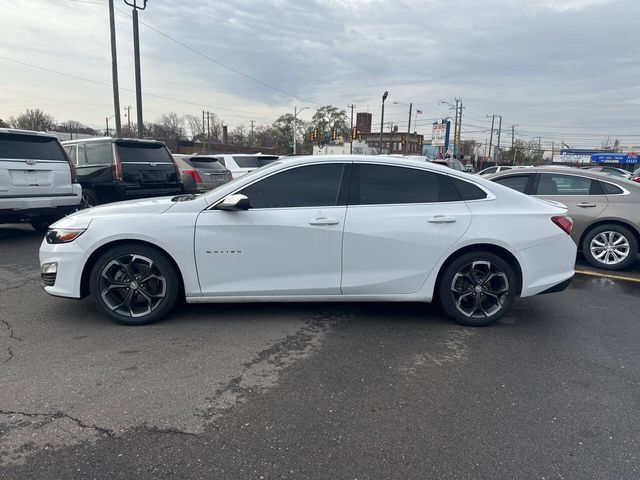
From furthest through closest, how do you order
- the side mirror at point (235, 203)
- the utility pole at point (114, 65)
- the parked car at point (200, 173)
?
the utility pole at point (114, 65) < the parked car at point (200, 173) < the side mirror at point (235, 203)

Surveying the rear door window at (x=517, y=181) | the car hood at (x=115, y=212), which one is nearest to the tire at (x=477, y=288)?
the car hood at (x=115, y=212)

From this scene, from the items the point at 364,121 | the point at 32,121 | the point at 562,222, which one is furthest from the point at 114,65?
the point at 364,121

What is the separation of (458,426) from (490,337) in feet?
5.25

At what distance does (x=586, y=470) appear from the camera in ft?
7.84

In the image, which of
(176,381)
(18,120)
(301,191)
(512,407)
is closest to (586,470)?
(512,407)

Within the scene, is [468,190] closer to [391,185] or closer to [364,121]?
[391,185]

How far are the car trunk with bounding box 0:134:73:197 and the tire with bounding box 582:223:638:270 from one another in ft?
28.5

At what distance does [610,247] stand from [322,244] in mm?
5373

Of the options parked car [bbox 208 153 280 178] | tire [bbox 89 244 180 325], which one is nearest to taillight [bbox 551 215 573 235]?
tire [bbox 89 244 180 325]

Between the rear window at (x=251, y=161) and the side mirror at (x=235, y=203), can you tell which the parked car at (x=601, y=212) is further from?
the rear window at (x=251, y=161)

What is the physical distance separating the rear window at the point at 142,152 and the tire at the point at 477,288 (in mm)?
7021

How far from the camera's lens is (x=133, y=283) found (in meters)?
4.18

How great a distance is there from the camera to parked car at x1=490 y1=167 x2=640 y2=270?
7.00 metres

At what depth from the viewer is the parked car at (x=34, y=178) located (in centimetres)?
713
